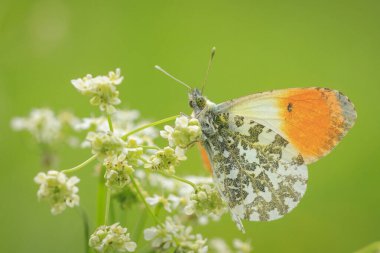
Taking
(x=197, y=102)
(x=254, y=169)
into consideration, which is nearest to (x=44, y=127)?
(x=197, y=102)

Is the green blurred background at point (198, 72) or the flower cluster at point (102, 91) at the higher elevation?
the green blurred background at point (198, 72)

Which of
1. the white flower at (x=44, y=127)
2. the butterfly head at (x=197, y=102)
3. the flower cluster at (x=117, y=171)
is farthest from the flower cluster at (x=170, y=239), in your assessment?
the white flower at (x=44, y=127)

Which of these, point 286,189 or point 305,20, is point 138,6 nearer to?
point 305,20

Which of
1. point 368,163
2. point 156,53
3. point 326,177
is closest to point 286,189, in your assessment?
point 326,177

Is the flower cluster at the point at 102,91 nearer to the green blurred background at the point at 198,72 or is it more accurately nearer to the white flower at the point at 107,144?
the white flower at the point at 107,144

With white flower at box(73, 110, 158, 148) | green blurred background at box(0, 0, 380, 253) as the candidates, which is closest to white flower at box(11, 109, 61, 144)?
white flower at box(73, 110, 158, 148)

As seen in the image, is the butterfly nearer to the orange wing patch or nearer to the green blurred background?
the orange wing patch
